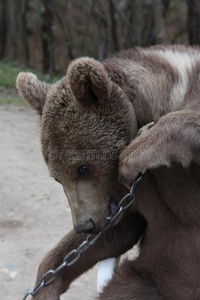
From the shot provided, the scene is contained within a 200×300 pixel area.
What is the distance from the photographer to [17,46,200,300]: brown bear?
9.51 ft

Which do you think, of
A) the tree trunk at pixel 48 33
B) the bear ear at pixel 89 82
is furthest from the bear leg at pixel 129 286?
the tree trunk at pixel 48 33

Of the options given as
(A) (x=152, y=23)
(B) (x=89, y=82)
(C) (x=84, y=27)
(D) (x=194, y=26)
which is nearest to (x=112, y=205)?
(B) (x=89, y=82)

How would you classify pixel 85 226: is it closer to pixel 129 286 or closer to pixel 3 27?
pixel 129 286

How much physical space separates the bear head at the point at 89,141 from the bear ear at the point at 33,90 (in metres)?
0.30

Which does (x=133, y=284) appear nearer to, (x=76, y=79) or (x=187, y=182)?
(x=187, y=182)

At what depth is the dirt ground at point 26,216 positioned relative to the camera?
4199mm

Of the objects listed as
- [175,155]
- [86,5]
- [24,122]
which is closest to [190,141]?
[175,155]

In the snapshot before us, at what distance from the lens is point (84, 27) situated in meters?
15.2

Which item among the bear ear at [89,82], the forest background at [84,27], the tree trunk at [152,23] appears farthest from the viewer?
the forest background at [84,27]

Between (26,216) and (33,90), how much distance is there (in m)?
2.46

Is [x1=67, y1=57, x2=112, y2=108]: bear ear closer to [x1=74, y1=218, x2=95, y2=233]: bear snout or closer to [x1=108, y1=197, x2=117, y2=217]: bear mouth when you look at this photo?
[x1=108, y1=197, x2=117, y2=217]: bear mouth

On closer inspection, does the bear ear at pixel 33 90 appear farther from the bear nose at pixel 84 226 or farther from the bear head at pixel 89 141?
the bear nose at pixel 84 226

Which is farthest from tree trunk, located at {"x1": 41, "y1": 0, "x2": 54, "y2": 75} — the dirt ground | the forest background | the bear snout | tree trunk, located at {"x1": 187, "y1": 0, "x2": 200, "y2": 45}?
the bear snout

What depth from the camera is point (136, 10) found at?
11891 mm
